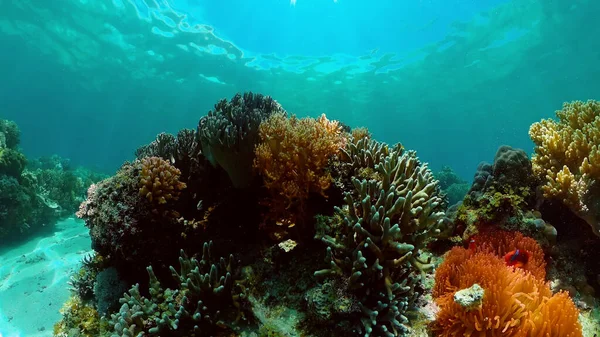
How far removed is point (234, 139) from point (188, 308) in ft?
7.27

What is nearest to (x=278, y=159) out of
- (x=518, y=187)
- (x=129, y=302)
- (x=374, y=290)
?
(x=374, y=290)

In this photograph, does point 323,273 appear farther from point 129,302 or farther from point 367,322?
point 129,302

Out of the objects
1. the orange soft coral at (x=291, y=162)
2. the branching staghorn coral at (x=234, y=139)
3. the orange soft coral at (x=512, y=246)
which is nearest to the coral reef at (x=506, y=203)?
the orange soft coral at (x=512, y=246)

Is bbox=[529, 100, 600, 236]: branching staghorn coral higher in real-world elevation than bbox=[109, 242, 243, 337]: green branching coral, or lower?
higher

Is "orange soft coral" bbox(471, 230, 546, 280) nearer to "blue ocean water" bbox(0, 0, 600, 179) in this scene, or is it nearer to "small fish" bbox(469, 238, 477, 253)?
"small fish" bbox(469, 238, 477, 253)

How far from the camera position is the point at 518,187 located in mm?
4855

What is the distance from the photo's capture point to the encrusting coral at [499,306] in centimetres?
291

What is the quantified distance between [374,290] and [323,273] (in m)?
0.57

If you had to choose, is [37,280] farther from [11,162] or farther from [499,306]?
[499,306]

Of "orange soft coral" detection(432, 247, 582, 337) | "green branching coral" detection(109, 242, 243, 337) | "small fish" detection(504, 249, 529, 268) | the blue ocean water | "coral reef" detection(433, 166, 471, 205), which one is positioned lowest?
"green branching coral" detection(109, 242, 243, 337)

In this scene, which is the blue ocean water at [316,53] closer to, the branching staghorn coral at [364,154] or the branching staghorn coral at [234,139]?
the branching staghorn coral at [234,139]

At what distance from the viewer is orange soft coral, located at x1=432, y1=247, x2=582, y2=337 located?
2.91 m

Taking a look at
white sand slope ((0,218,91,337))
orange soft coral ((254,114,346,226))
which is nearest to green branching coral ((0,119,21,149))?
white sand slope ((0,218,91,337))

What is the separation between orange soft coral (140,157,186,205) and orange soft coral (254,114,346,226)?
136 centimetres
